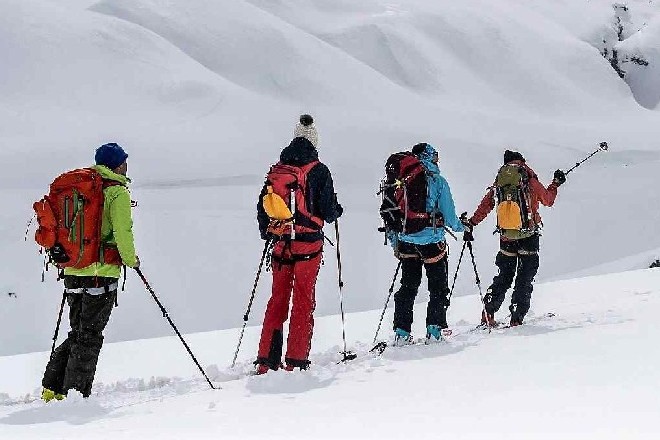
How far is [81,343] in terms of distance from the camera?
17.7 feet

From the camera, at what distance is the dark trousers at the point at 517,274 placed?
775 cm

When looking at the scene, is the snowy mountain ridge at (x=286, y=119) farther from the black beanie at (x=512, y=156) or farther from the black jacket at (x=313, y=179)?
the black beanie at (x=512, y=156)

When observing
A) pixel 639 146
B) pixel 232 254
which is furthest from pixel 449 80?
pixel 232 254

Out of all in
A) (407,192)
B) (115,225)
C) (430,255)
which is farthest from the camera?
(430,255)

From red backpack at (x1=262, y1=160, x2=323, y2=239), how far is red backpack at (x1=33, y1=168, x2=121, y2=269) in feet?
4.61

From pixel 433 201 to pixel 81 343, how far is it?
136 inches

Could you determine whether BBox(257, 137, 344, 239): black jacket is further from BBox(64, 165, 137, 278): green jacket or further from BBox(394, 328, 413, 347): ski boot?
BBox(394, 328, 413, 347): ski boot

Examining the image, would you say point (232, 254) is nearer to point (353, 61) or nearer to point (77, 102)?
point (77, 102)

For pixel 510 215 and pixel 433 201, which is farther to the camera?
pixel 510 215

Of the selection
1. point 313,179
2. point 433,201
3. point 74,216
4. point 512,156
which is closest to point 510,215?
point 512,156

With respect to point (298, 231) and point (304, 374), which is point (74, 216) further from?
point (304, 374)

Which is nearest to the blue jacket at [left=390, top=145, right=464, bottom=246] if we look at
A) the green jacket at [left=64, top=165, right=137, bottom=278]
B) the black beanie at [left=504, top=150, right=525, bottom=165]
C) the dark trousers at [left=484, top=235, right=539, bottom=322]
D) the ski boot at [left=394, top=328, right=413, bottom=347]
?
the ski boot at [left=394, top=328, right=413, bottom=347]

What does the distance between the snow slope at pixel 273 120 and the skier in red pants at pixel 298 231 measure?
19.9 feet

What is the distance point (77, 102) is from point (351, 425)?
880 inches
